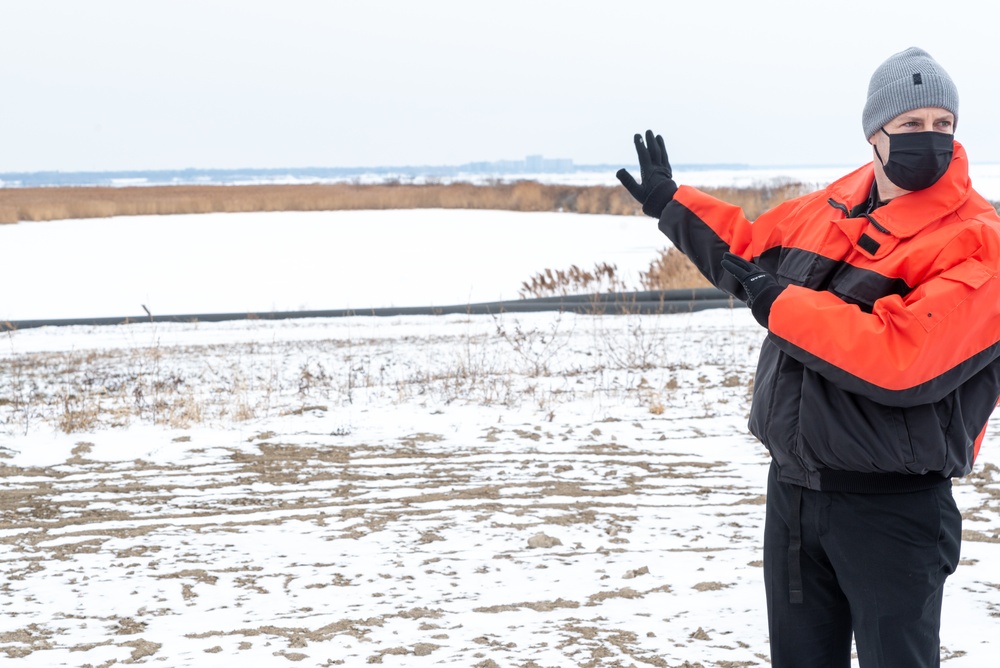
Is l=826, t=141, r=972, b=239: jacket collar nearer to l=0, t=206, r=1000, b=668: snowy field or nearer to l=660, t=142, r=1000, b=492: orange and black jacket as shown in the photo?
l=660, t=142, r=1000, b=492: orange and black jacket

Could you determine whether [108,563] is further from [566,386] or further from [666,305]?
[666,305]

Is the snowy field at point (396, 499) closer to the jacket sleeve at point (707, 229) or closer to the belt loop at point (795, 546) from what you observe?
the belt loop at point (795, 546)

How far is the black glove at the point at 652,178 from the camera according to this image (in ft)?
8.98

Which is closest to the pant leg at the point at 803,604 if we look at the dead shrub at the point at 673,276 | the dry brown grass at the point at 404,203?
the dead shrub at the point at 673,276

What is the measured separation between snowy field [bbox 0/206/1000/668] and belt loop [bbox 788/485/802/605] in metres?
1.22

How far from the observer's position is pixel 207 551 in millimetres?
4402

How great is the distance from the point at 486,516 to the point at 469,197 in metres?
31.2

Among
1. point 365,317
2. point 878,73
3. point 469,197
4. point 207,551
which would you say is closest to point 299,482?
point 207,551

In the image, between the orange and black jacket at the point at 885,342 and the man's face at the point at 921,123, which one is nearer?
the orange and black jacket at the point at 885,342

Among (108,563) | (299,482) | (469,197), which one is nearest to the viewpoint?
(108,563)

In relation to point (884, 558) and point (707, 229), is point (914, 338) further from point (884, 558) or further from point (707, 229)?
point (707, 229)

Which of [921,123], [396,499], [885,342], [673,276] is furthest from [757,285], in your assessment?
[673,276]

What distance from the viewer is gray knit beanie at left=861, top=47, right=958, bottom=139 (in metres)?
2.11

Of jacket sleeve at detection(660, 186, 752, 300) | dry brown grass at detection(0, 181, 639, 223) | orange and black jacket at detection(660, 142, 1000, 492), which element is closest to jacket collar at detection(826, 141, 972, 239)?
orange and black jacket at detection(660, 142, 1000, 492)
